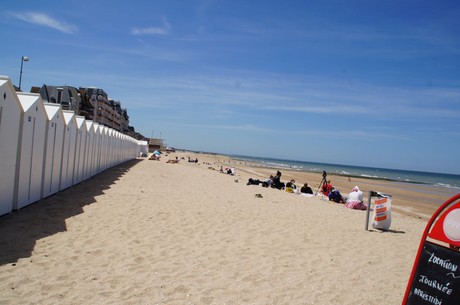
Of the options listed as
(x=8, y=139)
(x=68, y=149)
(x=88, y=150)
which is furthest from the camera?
(x=88, y=150)

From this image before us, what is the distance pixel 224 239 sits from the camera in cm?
707

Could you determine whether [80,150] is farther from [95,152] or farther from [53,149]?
[53,149]

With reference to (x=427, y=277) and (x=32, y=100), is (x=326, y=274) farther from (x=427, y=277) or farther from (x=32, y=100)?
(x=32, y=100)

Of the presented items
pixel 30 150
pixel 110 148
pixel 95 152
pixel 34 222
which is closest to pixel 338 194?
pixel 95 152

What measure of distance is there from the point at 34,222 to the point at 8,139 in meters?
1.67

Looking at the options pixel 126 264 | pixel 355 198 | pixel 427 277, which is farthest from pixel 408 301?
pixel 355 198

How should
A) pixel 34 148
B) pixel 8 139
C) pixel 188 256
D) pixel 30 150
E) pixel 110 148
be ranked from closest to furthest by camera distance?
pixel 188 256
pixel 8 139
pixel 30 150
pixel 34 148
pixel 110 148

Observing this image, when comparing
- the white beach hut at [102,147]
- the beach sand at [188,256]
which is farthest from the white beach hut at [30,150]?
the white beach hut at [102,147]

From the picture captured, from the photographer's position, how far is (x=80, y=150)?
13273mm

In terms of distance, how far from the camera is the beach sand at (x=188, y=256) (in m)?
4.34

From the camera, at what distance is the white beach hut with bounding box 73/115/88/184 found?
41.6ft

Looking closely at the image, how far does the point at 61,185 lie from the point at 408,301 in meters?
10.3

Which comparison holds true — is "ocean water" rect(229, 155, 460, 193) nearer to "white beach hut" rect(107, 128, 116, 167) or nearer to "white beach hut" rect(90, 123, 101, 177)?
"white beach hut" rect(107, 128, 116, 167)

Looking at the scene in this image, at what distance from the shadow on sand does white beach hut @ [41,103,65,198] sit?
1.09 feet
